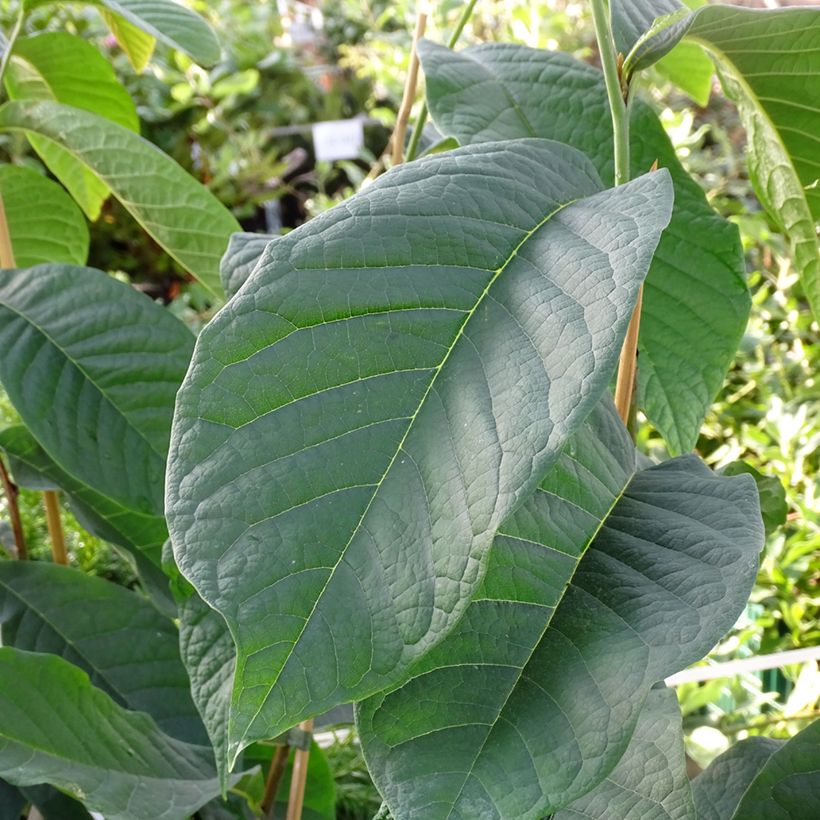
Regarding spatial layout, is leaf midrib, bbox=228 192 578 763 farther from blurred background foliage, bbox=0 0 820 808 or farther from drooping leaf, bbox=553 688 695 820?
blurred background foliage, bbox=0 0 820 808

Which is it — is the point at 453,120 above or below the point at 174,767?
above

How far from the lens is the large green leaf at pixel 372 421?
0.89 feet

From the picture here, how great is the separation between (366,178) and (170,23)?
7.82ft

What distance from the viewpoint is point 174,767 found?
0.53 metres

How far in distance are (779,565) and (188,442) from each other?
1.40 m

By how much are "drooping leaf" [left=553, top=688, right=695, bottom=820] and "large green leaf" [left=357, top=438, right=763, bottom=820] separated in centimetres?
7

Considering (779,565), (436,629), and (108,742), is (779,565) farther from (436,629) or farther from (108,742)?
(436,629)

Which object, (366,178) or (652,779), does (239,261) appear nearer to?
(652,779)

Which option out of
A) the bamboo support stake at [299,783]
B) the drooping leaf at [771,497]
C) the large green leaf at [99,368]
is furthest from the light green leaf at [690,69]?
the bamboo support stake at [299,783]

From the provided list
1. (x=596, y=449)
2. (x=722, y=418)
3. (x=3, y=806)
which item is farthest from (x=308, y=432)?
(x=722, y=418)

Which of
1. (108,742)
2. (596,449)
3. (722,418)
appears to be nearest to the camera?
(596,449)

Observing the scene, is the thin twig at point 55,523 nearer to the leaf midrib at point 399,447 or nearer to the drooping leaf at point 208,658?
the drooping leaf at point 208,658

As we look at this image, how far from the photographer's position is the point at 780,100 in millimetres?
458

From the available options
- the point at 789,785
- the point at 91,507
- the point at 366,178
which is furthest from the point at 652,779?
the point at 366,178
